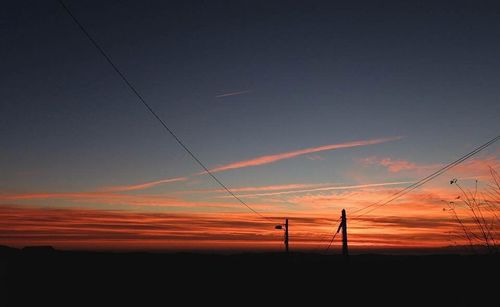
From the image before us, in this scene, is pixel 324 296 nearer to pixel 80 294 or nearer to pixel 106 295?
pixel 106 295

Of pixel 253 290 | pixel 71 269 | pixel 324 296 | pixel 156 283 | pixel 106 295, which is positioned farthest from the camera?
pixel 71 269

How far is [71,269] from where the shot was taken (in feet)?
155

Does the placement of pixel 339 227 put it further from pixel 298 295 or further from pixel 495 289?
pixel 495 289

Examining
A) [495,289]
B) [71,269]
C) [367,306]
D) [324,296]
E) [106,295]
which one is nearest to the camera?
[495,289]

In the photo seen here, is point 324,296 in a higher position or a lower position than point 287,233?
lower

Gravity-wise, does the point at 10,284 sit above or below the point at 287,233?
below

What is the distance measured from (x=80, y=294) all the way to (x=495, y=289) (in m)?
27.5

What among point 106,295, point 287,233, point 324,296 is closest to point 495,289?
point 324,296

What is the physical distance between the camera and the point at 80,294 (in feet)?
105

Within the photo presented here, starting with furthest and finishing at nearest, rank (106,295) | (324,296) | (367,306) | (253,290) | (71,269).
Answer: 1. (71,269)
2. (253,290)
3. (106,295)
4. (324,296)
5. (367,306)

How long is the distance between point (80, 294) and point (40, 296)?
380cm

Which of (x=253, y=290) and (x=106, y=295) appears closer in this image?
(x=106, y=295)

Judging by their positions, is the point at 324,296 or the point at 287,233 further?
the point at 287,233

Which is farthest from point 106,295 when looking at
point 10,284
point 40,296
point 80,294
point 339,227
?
point 339,227
